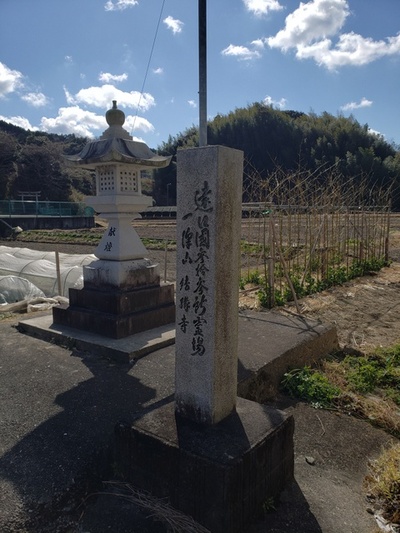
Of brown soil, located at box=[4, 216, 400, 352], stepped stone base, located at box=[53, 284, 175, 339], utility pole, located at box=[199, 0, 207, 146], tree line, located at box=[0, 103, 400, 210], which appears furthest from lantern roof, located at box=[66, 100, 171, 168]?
tree line, located at box=[0, 103, 400, 210]

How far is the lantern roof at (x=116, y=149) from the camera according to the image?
5.20 metres

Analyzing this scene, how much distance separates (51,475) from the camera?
2.58 m

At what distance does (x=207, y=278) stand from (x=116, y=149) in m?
3.27

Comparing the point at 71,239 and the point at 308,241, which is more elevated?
the point at 308,241

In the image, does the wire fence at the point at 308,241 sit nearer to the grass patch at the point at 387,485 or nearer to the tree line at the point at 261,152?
the grass patch at the point at 387,485

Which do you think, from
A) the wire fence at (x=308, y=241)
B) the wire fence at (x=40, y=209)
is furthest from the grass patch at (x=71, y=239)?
the wire fence at (x=308, y=241)

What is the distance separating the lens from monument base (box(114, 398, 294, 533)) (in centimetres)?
224

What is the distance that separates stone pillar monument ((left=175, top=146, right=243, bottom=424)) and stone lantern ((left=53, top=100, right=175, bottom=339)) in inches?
99.2

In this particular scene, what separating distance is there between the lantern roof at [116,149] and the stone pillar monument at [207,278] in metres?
2.84

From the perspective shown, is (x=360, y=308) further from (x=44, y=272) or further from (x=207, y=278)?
(x=44, y=272)

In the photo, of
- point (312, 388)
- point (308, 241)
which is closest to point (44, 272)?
point (308, 241)

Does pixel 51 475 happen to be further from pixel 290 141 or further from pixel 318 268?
pixel 290 141

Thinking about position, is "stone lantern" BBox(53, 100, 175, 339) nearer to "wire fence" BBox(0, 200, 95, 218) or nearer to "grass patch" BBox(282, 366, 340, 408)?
"grass patch" BBox(282, 366, 340, 408)

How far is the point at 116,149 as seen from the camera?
5168 millimetres
